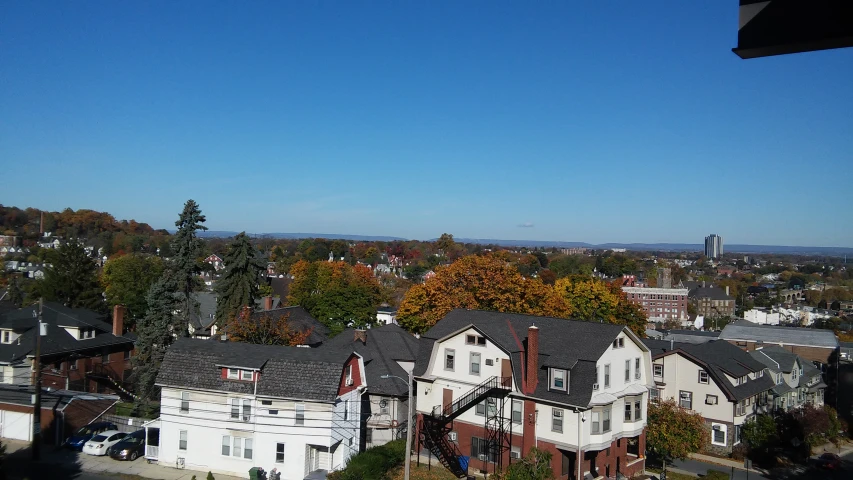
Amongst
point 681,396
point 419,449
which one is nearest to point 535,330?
point 419,449

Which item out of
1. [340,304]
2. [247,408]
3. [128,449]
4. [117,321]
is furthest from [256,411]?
[340,304]

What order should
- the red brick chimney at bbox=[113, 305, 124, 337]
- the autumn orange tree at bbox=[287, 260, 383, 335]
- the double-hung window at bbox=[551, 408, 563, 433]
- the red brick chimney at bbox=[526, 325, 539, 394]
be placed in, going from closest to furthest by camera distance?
the double-hung window at bbox=[551, 408, 563, 433], the red brick chimney at bbox=[526, 325, 539, 394], the red brick chimney at bbox=[113, 305, 124, 337], the autumn orange tree at bbox=[287, 260, 383, 335]

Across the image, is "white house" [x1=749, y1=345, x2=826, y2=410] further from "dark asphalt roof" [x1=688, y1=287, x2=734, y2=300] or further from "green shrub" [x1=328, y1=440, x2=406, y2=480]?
"dark asphalt roof" [x1=688, y1=287, x2=734, y2=300]

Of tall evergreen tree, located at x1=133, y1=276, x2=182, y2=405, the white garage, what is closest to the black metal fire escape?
tall evergreen tree, located at x1=133, y1=276, x2=182, y2=405

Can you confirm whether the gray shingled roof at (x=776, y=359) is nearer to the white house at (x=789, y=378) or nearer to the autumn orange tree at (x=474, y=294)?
the white house at (x=789, y=378)

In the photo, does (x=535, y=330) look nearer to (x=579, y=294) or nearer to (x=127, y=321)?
(x=579, y=294)

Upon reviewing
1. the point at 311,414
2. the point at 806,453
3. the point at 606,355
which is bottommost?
the point at 806,453

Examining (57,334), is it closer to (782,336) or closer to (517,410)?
(517,410)
